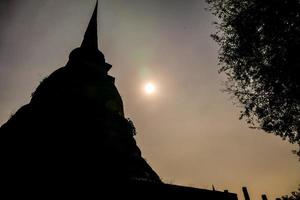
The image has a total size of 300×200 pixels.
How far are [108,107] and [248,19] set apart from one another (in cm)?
1863

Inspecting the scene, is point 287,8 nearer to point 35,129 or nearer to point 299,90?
point 299,90

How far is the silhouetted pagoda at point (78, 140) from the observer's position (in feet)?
35.9

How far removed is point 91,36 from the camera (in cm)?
3891

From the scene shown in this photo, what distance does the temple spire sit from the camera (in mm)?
36888

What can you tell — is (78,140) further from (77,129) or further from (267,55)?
(267,55)

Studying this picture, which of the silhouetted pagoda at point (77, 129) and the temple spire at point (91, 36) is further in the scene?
the temple spire at point (91, 36)

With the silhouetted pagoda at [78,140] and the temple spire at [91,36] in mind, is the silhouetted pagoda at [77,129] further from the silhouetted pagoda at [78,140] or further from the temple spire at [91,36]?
the temple spire at [91,36]

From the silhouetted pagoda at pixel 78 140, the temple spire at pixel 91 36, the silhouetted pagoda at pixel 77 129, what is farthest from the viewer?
the temple spire at pixel 91 36

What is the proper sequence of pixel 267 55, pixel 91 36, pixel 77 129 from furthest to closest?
pixel 91 36 < pixel 77 129 < pixel 267 55

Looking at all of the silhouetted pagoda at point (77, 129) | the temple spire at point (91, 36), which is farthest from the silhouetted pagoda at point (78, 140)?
the temple spire at point (91, 36)

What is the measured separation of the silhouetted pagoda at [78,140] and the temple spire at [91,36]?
1.99m

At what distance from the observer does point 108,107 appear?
28.7 metres

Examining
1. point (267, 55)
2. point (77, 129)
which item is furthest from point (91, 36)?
point (267, 55)

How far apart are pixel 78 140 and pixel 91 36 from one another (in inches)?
915
